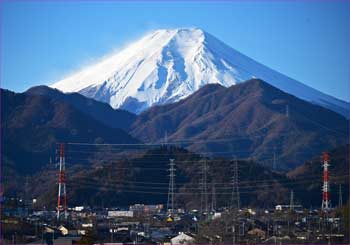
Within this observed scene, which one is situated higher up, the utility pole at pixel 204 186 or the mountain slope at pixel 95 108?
the mountain slope at pixel 95 108

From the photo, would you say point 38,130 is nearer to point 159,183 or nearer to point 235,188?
point 159,183

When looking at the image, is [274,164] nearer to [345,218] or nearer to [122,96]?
[345,218]

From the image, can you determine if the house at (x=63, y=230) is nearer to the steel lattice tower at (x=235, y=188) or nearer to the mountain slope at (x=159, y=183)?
the mountain slope at (x=159, y=183)

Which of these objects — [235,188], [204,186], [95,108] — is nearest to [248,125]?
[95,108]

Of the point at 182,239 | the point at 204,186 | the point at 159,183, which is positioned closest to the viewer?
the point at 182,239

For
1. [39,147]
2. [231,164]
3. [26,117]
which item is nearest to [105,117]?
[26,117]

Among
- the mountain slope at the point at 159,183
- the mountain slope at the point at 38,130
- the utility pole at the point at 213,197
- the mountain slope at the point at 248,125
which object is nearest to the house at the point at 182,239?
the utility pole at the point at 213,197

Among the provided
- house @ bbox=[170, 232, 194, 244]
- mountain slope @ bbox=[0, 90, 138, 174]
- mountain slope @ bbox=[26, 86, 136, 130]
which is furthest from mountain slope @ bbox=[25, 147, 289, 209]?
mountain slope @ bbox=[26, 86, 136, 130]

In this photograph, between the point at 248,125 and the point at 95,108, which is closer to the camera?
the point at 248,125
